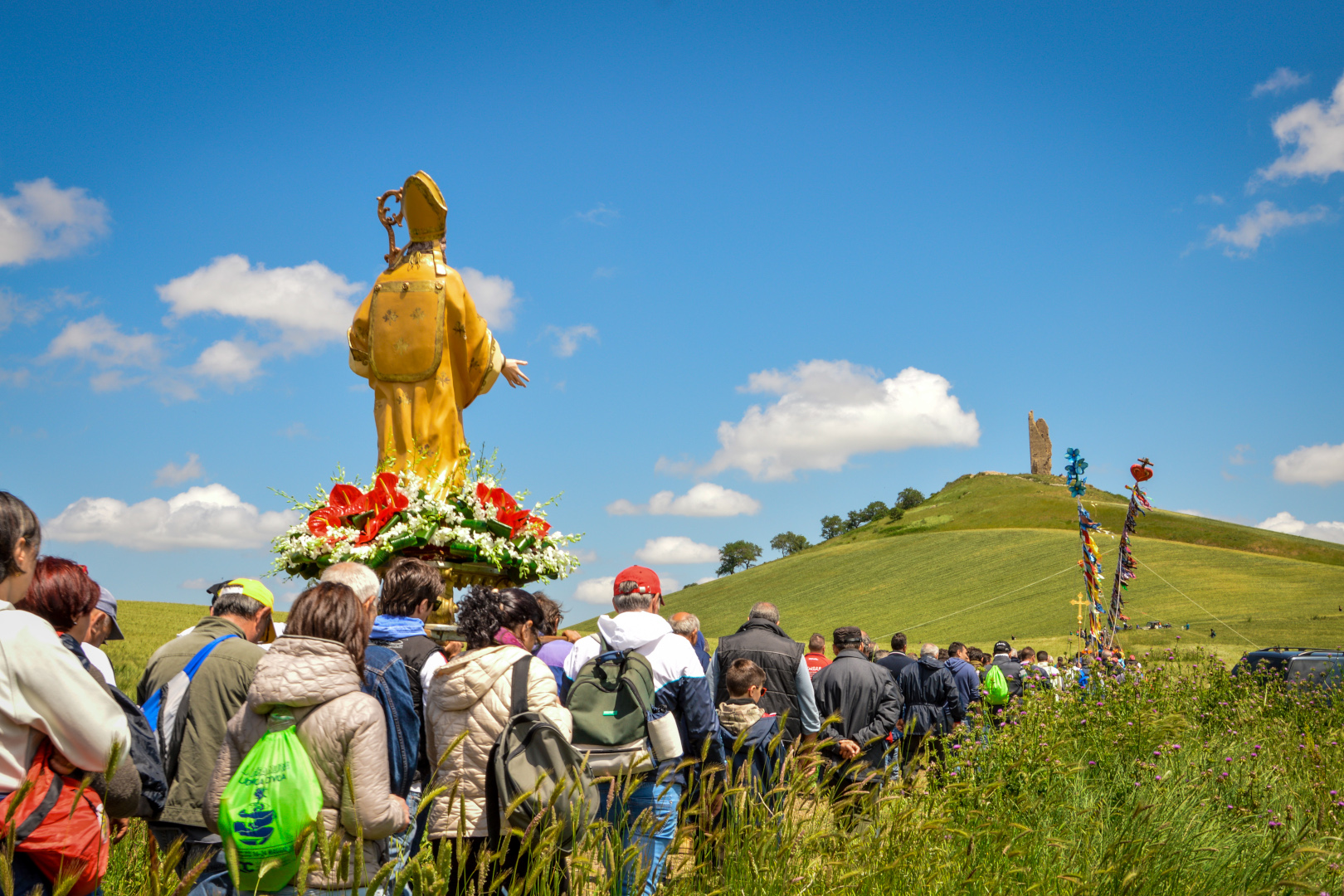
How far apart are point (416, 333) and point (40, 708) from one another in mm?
6794

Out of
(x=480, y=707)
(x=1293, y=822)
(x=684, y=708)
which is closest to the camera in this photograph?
(x=480, y=707)

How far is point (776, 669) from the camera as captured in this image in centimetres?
625

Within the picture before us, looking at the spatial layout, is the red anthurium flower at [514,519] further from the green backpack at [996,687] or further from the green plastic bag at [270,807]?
the green plastic bag at [270,807]

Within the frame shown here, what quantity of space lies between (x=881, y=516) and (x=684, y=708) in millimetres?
100075

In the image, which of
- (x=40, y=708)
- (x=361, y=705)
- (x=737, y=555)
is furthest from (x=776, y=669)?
(x=737, y=555)

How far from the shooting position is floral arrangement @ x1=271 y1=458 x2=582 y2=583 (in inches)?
265

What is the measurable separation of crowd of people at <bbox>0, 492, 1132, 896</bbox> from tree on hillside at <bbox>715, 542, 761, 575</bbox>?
319 ft

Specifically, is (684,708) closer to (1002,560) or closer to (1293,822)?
(1293,822)

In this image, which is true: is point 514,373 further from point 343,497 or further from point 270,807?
point 270,807

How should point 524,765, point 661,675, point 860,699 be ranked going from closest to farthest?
1. point 524,765
2. point 661,675
3. point 860,699

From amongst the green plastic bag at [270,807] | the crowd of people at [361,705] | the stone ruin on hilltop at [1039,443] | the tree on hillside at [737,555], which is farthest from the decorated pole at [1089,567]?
the stone ruin on hilltop at [1039,443]

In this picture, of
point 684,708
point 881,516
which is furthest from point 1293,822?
point 881,516

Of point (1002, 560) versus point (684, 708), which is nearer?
point (684, 708)

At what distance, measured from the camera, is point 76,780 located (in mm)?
2457
